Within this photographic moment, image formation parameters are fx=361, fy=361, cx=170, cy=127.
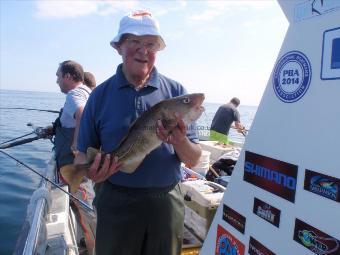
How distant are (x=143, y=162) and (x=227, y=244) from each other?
0.96m

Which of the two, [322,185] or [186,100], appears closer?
[322,185]

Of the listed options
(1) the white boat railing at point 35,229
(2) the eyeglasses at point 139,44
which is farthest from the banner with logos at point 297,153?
(1) the white boat railing at point 35,229

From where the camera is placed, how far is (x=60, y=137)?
5227 millimetres

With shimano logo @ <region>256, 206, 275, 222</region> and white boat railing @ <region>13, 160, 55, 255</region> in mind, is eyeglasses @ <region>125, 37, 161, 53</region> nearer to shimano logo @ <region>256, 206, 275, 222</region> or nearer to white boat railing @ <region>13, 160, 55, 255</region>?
shimano logo @ <region>256, 206, 275, 222</region>

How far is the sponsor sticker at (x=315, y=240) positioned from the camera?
139 centimetres

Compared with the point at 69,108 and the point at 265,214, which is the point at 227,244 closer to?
the point at 265,214

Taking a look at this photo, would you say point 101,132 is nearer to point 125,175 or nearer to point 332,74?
point 125,175

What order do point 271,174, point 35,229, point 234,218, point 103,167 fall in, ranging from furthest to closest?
point 35,229
point 103,167
point 234,218
point 271,174

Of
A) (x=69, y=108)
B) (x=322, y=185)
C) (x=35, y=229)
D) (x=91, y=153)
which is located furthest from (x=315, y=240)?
(x=69, y=108)

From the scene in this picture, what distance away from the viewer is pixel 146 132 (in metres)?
2.49

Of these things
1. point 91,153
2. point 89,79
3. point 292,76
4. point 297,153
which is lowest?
point 91,153

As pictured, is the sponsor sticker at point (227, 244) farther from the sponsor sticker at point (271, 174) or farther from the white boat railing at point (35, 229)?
the white boat railing at point (35, 229)

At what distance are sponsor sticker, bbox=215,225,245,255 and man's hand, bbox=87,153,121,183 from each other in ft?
2.92

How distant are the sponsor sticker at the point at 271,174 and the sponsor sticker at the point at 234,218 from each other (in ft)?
0.68
